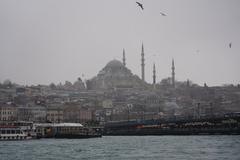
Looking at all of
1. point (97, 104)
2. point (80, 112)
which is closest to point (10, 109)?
point (80, 112)

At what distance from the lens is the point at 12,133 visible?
248ft

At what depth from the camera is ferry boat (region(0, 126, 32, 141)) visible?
7469cm

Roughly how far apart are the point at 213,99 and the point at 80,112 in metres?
58.5

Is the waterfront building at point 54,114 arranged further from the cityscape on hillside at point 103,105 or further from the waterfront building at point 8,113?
the waterfront building at point 8,113

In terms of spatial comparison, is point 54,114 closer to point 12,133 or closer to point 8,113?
point 8,113

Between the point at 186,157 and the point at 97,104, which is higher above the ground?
the point at 97,104

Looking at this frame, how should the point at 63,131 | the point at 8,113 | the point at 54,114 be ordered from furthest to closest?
the point at 54,114 < the point at 8,113 < the point at 63,131

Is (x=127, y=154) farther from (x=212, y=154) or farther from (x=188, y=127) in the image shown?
(x=188, y=127)

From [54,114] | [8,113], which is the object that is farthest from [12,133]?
[54,114]

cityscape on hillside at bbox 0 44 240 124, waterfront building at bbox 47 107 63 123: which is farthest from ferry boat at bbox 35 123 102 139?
waterfront building at bbox 47 107 63 123

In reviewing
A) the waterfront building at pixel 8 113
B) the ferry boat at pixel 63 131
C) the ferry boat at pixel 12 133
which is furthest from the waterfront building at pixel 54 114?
the ferry boat at pixel 12 133

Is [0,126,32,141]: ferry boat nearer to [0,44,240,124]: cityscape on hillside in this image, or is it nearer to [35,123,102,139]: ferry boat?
[35,123,102,139]: ferry boat

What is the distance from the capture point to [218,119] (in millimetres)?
90625

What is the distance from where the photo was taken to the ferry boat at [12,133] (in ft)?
245
